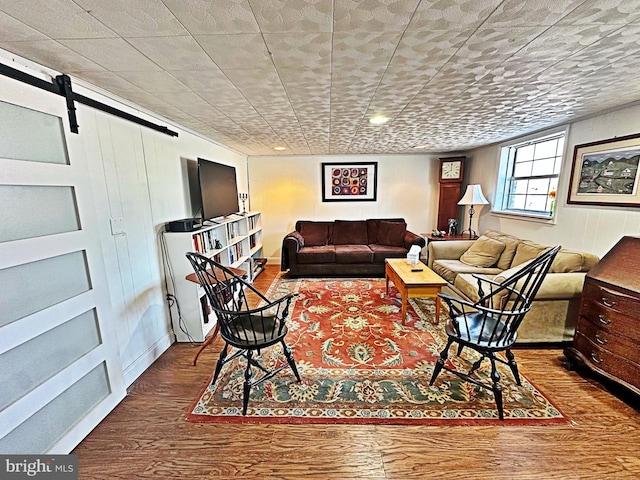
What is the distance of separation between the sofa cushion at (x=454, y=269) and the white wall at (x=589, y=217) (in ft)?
2.30

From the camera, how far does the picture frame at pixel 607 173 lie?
7.62ft

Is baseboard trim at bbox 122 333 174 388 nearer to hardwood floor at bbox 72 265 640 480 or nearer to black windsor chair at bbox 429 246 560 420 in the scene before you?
hardwood floor at bbox 72 265 640 480

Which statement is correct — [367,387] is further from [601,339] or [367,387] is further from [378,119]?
[378,119]

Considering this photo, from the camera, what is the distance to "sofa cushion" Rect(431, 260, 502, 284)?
11.1 feet

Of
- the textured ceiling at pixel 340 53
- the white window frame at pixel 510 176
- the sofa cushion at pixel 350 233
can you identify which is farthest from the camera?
the sofa cushion at pixel 350 233

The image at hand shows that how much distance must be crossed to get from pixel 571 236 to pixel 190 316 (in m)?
4.02

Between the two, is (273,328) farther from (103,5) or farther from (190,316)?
(103,5)

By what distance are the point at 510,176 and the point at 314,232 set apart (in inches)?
126

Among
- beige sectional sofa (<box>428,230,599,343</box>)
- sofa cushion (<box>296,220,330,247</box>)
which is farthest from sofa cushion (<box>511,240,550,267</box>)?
sofa cushion (<box>296,220,330,247</box>)

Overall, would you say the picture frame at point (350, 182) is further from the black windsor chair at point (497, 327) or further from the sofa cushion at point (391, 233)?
the black windsor chair at point (497, 327)

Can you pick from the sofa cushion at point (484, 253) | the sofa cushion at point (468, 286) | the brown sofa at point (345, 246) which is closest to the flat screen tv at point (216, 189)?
the brown sofa at point (345, 246)

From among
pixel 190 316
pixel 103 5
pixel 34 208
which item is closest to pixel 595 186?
pixel 103 5

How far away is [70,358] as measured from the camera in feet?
5.24

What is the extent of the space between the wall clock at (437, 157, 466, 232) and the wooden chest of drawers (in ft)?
10.0
